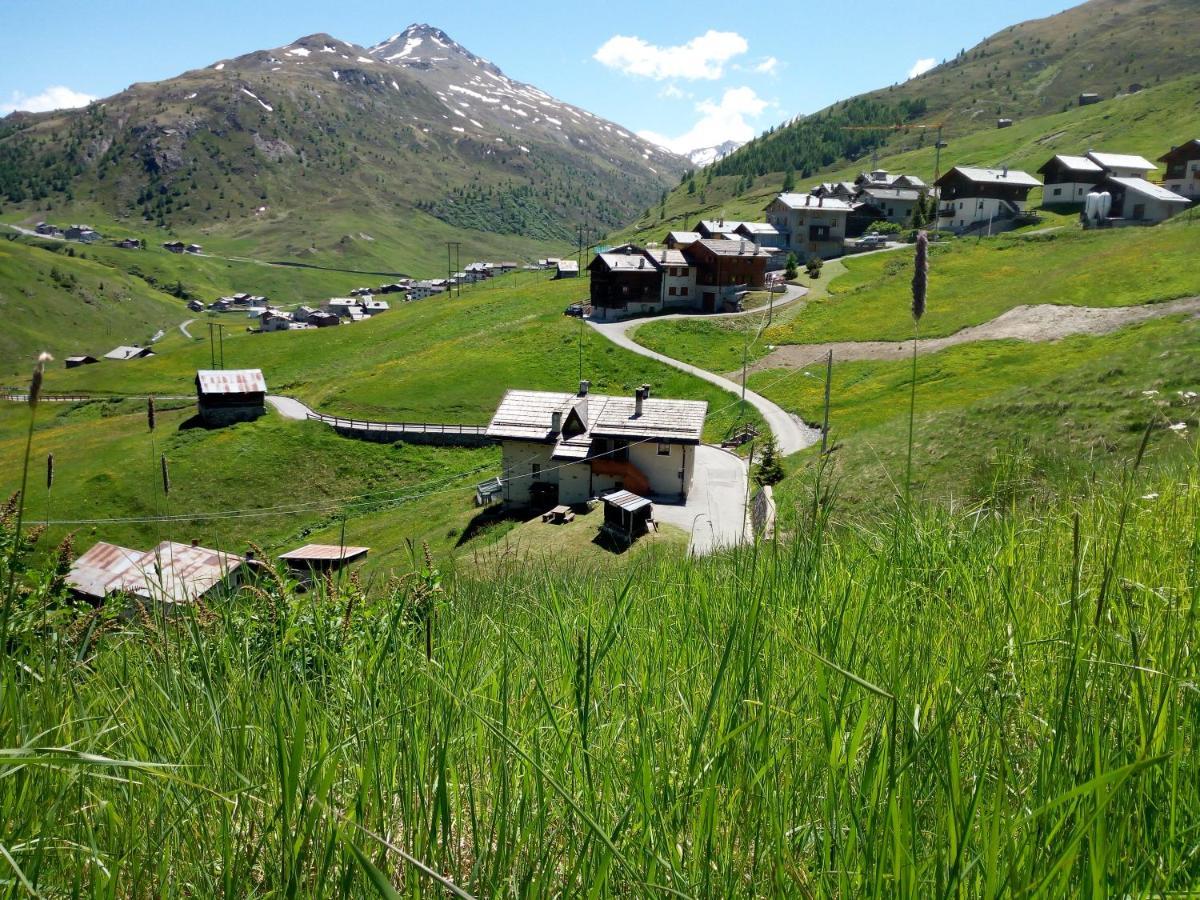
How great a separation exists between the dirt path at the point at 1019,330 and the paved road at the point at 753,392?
17.3 ft

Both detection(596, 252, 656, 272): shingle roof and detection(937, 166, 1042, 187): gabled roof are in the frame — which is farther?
detection(937, 166, 1042, 187): gabled roof

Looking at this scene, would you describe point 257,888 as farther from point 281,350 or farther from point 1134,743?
point 281,350

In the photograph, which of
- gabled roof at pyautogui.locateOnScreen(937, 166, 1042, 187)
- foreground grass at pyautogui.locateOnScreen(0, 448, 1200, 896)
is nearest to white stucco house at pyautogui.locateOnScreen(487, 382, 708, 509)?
foreground grass at pyautogui.locateOnScreen(0, 448, 1200, 896)

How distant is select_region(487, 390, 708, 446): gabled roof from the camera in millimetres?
46688

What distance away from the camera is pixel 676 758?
116 inches

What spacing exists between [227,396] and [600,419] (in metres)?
45.1

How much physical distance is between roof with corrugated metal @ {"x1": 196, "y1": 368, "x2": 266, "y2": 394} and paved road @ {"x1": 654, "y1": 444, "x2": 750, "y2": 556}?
44.9 m

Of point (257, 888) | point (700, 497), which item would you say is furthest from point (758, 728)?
point (700, 497)

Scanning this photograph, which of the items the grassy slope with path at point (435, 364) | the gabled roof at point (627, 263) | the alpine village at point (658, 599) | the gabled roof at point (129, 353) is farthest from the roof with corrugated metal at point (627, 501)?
the gabled roof at point (129, 353)

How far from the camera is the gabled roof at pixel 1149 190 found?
9738 cm

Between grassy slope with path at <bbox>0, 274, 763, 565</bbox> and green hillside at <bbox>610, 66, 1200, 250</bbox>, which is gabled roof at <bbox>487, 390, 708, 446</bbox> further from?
green hillside at <bbox>610, 66, 1200, 250</bbox>

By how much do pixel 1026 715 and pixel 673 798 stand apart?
1320 mm

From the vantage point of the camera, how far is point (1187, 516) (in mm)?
4961

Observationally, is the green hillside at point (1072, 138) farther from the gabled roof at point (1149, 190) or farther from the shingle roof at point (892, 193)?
the gabled roof at point (1149, 190)
